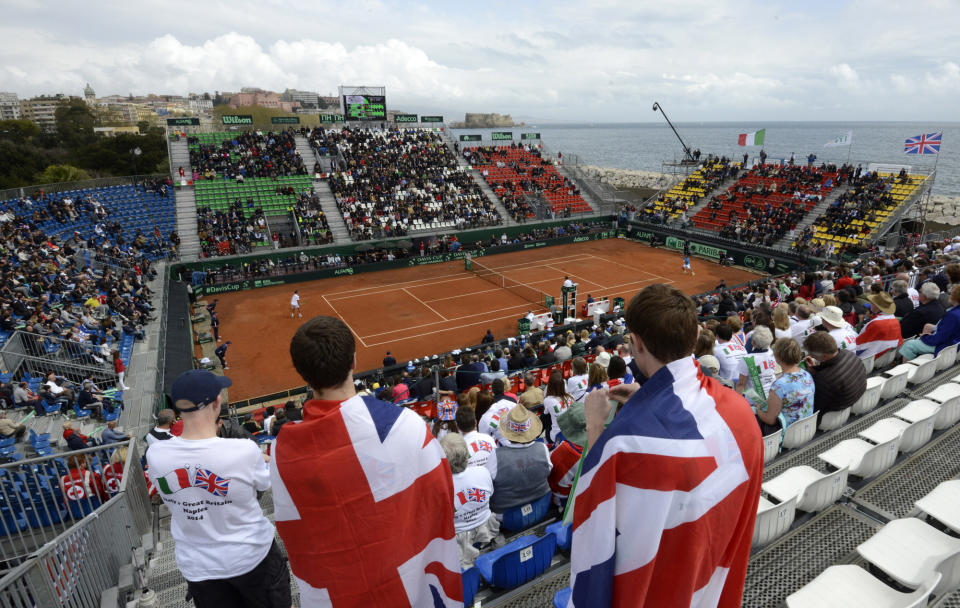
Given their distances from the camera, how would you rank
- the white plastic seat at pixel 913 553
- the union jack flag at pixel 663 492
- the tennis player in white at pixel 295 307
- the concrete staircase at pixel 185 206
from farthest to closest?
the concrete staircase at pixel 185 206, the tennis player in white at pixel 295 307, the white plastic seat at pixel 913 553, the union jack flag at pixel 663 492

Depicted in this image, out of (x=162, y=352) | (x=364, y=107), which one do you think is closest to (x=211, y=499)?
(x=162, y=352)

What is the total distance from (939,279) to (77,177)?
70.7 metres

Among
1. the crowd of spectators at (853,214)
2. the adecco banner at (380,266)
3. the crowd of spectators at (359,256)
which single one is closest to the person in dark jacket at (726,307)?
the crowd of spectators at (853,214)

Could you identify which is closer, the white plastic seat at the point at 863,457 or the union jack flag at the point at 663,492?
the union jack flag at the point at 663,492

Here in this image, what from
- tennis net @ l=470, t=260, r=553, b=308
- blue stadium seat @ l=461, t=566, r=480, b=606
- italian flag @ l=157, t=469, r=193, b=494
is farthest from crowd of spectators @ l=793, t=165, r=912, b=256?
italian flag @ l=157, t=469, r=193, b=494

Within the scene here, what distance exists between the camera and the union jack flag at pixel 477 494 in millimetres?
4566

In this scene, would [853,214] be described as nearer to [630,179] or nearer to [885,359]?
[885,359]

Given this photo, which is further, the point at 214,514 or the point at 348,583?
the point at 214,514

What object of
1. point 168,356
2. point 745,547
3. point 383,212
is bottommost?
point 168,356

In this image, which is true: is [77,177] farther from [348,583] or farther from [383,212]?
[348,583]

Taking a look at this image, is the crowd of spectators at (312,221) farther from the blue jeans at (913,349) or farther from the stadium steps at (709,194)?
the blue jeans at (913,349)

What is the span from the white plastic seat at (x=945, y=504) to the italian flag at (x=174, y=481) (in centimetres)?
558

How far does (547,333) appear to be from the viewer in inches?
747

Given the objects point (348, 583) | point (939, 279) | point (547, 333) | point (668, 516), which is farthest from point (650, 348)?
point (547, 333)
